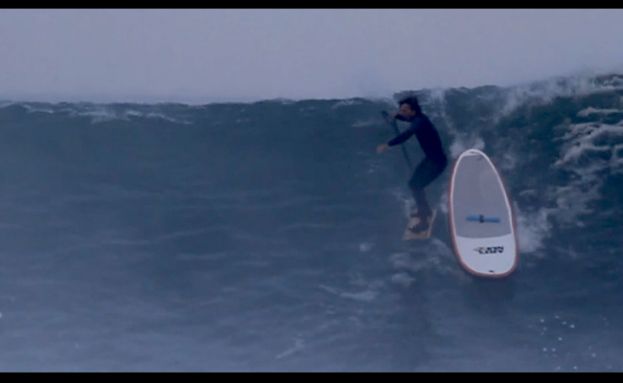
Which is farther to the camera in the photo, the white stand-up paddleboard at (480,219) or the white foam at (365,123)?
the white foam at (365,123)

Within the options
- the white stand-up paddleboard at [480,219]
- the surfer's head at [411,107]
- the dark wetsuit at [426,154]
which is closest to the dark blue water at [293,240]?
the white stand-up paddleboard at [480,219]

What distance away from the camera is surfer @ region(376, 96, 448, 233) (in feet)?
25.8

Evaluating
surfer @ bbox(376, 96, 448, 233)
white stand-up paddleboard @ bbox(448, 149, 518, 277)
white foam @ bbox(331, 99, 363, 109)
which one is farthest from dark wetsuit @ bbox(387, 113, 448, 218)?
white foam @ bbox(331, 99, 363, 109)

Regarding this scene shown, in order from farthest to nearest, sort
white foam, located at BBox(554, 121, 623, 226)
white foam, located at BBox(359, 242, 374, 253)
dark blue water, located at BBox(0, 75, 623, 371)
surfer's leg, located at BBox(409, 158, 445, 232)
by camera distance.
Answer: white foam, located at BBox(554, 121, 623, 226) < white foam, located at BBox(359, 242, 374, 253) < surfer's leg, located at BBox(409, 158, 445, 232) < dark blue water, located at BBox(0, 75, 623, 371)

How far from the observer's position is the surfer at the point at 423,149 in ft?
25.8

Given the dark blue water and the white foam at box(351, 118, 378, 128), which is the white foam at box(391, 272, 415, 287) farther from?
the white foam at box(351, 118, 378, 128)

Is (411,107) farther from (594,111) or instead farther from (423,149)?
(594,111)

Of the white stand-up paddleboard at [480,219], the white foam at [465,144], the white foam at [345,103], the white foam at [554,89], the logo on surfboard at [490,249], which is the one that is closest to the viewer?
the white stand-up paddleboard at [480,219]

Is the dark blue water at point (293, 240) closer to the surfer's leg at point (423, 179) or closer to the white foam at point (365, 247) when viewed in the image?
the white foam at point (365, 247)

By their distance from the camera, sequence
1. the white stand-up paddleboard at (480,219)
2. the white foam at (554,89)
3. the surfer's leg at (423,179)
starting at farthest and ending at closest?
1. the white foam at (554,89)
2. the surfer's leg at (423,179)
3. the white stand-up paddleboard at (480,219)

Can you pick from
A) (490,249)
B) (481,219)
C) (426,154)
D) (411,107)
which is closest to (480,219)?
(481,219)

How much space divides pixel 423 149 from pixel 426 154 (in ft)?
0.23

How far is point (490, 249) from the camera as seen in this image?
26.0 ft

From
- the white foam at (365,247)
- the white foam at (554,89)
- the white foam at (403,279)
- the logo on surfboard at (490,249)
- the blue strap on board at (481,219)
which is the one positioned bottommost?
the white foam at (403,279)
